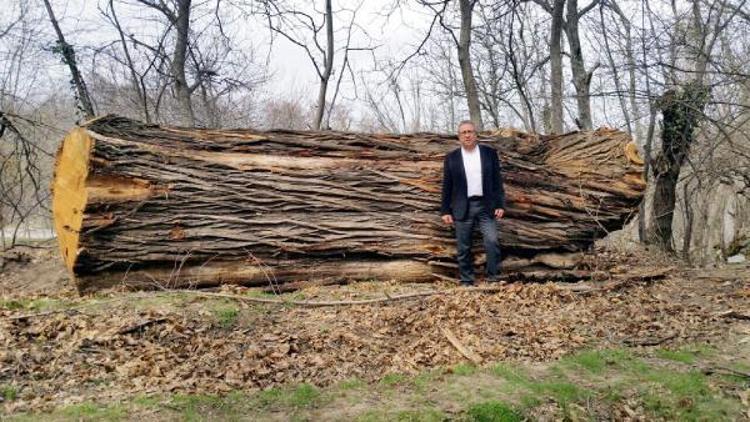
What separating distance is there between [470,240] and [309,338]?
2.56 m

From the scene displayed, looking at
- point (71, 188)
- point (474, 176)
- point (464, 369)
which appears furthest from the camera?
point (474, 176)

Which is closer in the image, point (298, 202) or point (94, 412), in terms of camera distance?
point (94, 412)

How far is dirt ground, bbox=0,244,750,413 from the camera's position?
413cm

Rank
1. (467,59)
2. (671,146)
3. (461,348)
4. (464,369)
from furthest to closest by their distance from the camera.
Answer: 1. (467,59)
2. (671,146)
3. (461,348)
4. (464,369)

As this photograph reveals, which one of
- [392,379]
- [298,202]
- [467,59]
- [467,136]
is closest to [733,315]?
[467,136]

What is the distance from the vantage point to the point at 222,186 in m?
6.45

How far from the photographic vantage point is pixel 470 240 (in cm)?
671

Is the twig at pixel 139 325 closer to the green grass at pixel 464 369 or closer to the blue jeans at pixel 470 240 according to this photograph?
the green grass at pixel 464 369

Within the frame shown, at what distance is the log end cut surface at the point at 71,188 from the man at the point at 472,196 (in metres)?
3.90

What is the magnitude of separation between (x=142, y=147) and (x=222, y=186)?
36.6 inches

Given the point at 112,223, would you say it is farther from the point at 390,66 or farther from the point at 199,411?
the point at 390,66

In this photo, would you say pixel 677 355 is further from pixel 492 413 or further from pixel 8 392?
pixel 8 392

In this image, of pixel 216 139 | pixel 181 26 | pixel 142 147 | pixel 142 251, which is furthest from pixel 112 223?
pixel 181 26

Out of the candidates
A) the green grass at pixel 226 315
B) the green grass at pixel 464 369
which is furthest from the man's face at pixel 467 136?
the green grass at pixel 226 315
